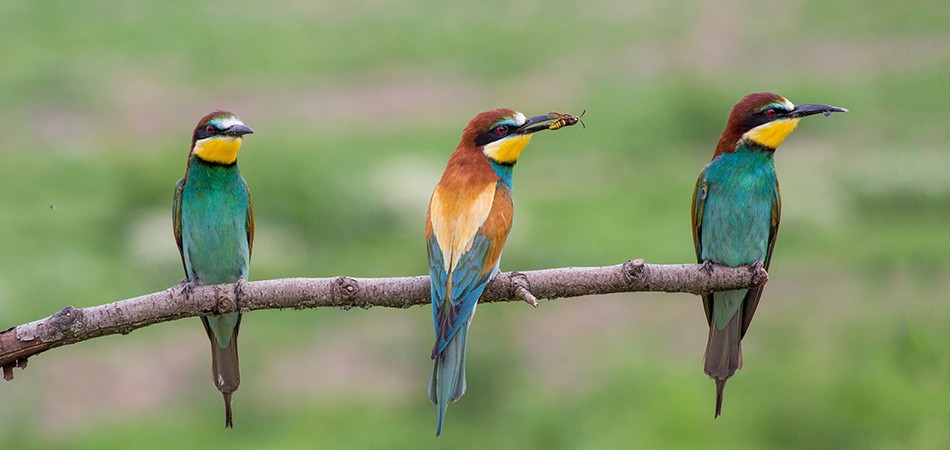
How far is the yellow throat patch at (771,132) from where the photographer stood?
140 inches

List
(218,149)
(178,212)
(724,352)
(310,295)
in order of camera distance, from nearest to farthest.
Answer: (310,295), (724,352), (218,149), (178,212)

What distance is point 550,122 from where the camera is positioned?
3420mm

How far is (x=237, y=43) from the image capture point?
17.0 metres

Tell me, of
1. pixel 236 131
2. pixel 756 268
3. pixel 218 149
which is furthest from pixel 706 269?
pixel 218 149

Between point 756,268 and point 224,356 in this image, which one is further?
point 224,356

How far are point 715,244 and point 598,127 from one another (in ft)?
34.6

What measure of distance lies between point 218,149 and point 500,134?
2.76ft

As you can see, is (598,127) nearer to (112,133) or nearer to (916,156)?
(916,156)

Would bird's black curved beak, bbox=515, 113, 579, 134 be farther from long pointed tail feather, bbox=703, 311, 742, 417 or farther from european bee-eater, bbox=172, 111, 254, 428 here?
european bee-eater, bbox=172, 111, 254, 428

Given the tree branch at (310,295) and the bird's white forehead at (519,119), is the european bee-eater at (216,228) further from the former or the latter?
the bird's white forehead at (519,119)

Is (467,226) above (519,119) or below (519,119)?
below

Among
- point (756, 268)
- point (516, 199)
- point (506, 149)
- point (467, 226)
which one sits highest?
point (506, 149)

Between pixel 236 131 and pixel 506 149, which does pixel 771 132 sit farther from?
pixel 236 131

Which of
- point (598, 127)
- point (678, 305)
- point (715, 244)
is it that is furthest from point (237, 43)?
point (715, 244)
